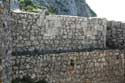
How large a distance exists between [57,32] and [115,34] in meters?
3.01

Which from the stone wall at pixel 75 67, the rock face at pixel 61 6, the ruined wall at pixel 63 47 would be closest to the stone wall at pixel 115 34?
the ruined wall at pixel 63 47

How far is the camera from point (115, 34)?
15180 mm

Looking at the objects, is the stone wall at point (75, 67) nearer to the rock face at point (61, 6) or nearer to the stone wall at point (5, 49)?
the stone wall at point (5, 49)

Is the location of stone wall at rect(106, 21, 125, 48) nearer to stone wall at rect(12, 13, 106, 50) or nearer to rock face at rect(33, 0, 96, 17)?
stone wall at rect(12, 13, 106, 50)

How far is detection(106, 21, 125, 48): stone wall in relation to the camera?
15052 mm

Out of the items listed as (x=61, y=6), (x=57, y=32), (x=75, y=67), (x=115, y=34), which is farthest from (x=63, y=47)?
(x=61, y=6)

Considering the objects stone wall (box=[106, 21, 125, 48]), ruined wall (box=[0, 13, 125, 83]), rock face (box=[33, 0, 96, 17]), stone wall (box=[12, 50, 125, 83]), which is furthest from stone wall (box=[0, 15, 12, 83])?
rock face (box=[33, 0, 96, 17])

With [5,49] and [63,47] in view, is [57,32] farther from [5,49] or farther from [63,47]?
[5,49]

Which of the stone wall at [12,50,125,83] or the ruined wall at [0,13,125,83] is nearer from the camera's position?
the ruined wall at [0,13,125,83]

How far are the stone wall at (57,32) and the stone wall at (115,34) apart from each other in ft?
1.60

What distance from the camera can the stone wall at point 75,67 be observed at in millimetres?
11961

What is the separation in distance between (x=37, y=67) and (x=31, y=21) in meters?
1.39

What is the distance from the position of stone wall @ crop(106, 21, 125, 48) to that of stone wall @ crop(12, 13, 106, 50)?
1.60 feet

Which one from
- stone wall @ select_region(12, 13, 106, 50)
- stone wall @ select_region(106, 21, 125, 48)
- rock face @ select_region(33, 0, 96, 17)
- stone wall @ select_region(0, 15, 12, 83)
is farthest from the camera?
rock face @ select_region(33, 0, 96, 17)
